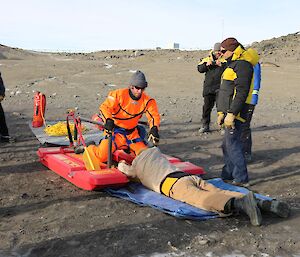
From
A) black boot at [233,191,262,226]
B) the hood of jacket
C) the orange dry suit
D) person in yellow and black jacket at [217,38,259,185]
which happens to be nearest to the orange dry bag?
the orange dry suit

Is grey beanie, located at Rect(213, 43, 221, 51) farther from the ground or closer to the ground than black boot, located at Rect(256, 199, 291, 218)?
farther from the ground

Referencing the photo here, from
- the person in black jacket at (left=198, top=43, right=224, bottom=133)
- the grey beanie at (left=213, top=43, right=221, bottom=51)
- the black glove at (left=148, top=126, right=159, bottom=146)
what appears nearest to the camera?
the black glove at (left=148, top=126, right=159, bottom=146)

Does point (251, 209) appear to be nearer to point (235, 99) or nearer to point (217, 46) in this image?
point (235, 99)

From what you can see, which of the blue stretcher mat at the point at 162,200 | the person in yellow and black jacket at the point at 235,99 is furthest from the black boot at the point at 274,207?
the person in yellow and black jacket at the point at 235,99

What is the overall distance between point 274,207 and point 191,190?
3.06 ft

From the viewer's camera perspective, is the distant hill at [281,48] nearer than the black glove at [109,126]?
No

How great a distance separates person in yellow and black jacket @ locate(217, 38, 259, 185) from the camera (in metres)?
5.86

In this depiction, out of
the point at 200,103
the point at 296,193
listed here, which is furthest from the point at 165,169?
the point at 200,103

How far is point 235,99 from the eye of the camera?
5.89 m

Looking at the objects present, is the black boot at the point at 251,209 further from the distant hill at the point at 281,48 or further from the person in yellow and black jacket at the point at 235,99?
the distant hill at the point at 281,48

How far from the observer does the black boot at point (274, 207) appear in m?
4.70

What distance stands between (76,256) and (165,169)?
6.34 ft

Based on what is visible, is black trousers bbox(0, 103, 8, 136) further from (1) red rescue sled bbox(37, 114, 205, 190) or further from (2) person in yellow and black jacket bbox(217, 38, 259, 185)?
(2) person in yellow and black jacket bbox(217, 38, 259, 185)

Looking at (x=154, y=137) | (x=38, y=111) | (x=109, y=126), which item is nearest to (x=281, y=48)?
(x=38, y=111)
